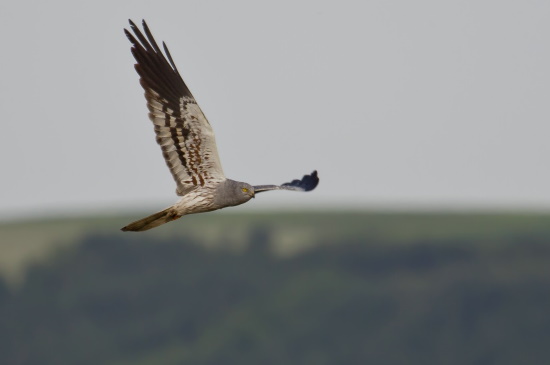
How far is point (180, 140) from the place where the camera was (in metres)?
27.3

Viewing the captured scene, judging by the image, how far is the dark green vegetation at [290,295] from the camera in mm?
136375

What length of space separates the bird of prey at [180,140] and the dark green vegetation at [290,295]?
10545 cm

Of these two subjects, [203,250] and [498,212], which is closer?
[203,250]

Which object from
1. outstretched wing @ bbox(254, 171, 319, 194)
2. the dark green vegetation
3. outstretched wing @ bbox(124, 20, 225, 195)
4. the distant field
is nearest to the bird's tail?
outstretched wing @ bbox(124, 20, 225, 195)

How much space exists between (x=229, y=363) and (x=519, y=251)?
31560 mm

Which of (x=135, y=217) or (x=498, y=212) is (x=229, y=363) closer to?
(x=135, y=217)

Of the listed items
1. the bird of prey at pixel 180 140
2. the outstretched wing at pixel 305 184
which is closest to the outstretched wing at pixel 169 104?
the bird of prey at pixel 180 140

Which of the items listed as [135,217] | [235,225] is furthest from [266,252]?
[135,217]

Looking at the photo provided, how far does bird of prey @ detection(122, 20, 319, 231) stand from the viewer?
1067 inches

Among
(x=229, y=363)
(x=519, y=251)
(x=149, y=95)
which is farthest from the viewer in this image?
(x=519, y=251)

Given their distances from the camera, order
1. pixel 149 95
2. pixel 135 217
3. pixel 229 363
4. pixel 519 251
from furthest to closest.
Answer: pixel 135 217 < pixel 519 251 < pixel 229 363 < pixel 149 95

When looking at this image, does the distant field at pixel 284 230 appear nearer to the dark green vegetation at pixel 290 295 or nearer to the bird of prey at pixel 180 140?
Answer: the dark green vegetation at pixel 290 295

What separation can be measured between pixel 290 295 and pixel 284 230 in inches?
278

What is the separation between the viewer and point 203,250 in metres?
144
